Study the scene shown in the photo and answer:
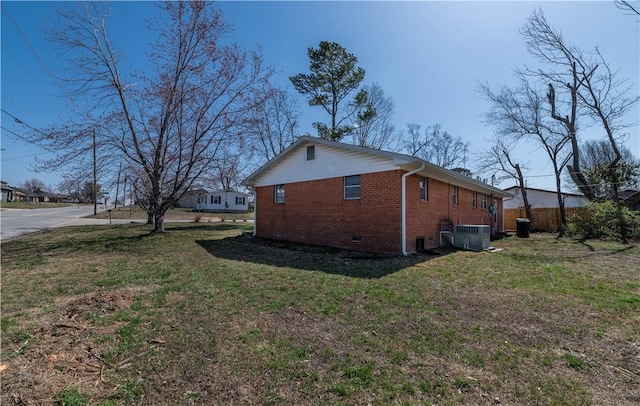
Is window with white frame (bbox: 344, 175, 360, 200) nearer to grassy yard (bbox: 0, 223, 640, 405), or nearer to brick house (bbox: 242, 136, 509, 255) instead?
brick house (bbox: 242, 136, 509, 255)

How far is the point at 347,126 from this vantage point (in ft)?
71.9

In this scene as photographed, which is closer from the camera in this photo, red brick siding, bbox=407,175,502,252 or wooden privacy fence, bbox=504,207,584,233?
red brick siding, bbox=407,175,502,252

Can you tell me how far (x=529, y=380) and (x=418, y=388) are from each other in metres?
1.02

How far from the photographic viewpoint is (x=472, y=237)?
11086 millimetres

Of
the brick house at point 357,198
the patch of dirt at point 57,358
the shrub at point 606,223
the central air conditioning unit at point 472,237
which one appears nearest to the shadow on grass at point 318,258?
the brick house at point 357,198

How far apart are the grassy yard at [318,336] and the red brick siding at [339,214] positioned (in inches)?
102

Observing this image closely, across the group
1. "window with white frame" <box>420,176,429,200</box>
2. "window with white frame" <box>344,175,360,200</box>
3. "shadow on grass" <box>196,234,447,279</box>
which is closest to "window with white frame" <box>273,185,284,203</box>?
"shadow on grass" <box>196,234,447,279</box>

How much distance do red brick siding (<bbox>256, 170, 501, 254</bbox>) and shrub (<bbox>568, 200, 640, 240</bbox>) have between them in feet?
24.3

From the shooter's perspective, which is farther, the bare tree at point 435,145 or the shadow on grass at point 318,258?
the bare tree at point 435,145

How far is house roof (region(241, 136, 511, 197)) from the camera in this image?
8.97 meters

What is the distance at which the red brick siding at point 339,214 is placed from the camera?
9461mm

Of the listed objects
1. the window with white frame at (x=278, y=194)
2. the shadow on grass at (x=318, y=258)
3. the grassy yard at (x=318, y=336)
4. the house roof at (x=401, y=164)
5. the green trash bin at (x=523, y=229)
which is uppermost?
the house roof at (x=401, y=164)

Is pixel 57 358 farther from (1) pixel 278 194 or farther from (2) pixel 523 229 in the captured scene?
(2) pixel 523 229

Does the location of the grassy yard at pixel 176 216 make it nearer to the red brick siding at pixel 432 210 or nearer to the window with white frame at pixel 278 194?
the window with white frame at pixel 278 194
